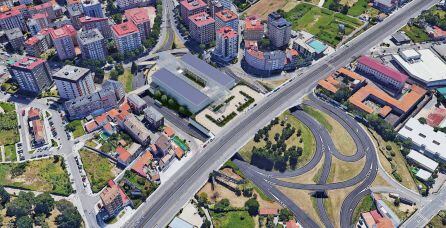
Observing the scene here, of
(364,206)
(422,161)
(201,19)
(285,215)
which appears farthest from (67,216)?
(422,161)

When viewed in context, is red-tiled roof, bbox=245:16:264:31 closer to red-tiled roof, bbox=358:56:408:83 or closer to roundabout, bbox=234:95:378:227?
red-tiled roof, bbox=358:56:408:83

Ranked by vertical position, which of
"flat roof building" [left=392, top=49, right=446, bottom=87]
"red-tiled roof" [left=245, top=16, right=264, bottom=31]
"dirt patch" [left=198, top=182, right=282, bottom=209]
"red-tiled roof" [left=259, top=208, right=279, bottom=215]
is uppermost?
"red-tiled roof" [left=245, top=16, right=264, bottom=31]

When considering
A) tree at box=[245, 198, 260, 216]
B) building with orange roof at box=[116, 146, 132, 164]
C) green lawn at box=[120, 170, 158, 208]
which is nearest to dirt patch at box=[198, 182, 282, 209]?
tree at box=[245, 198, 260, 216]

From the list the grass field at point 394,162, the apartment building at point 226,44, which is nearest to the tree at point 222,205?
the grass field at point 394,162

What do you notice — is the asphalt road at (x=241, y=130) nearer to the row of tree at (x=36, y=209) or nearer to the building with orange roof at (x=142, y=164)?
the building with orange roof at (x=142, y=164)

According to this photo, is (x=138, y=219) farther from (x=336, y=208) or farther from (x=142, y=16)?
(x=142, y=16)

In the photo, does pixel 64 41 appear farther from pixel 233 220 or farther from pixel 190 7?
pixel 233 220
